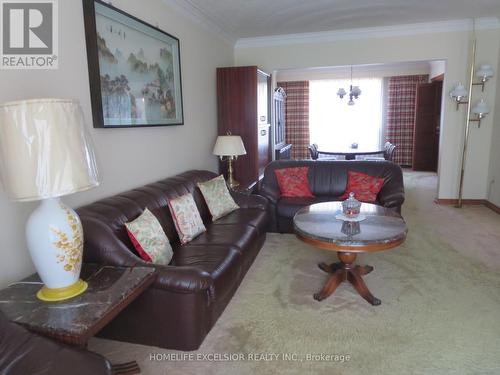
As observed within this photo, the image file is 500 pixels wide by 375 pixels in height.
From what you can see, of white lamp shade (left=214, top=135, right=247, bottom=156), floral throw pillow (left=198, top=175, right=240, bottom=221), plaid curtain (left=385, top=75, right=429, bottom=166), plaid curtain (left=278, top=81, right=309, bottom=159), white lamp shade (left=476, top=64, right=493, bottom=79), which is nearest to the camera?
floral throw pillow (left=198, top=175, right=240, bottom=221)

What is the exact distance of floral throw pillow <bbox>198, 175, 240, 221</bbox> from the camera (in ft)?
11.0

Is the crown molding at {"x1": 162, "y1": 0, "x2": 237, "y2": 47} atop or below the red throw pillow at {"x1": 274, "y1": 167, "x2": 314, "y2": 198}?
atop

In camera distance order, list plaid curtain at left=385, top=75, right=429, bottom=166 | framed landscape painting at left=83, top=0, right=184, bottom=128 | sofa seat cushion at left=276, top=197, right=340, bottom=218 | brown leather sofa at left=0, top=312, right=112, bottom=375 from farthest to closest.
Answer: plaid curtain at left=385, top=75, right=429, bottom=166 → sofa seat cushion at left=276, top=197, right=340, bottom=218 → framed landscape painting at left=83, top=0, right=184, bottom=128 → brown leather sofa at left=0, top=312, right=112, bottom=375

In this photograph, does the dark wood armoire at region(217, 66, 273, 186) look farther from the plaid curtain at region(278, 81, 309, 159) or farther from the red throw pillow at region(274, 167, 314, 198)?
the plaid curtain at region(278, 81, 309, 159)

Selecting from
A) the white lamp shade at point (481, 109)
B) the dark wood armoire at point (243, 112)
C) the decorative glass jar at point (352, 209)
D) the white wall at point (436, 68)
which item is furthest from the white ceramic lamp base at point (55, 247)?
the white wall at point (436, 68)

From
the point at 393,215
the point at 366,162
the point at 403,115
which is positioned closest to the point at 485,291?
the point at 393,215

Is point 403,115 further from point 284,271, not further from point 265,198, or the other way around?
point 284,271

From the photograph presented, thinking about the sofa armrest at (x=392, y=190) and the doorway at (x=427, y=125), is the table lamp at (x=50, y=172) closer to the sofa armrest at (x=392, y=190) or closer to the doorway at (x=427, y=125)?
the sofa armrest at (x=392, y=190)

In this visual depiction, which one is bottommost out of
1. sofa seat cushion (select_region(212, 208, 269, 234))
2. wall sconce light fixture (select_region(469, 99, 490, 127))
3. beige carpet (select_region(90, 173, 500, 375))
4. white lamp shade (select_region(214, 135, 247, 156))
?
beige carpet (select_region(90, 173, 500, 375))

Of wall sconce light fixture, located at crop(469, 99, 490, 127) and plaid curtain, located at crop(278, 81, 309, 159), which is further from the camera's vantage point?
plaid curtain, located at crop(278, 81, 309, 159)

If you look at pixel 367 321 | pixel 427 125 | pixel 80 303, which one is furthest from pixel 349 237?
pixel 427 125

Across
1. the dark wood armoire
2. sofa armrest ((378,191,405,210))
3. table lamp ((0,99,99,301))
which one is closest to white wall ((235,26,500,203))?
the dark wood armoire

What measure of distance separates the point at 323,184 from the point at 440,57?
256cm

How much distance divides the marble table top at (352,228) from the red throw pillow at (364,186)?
86 cm
